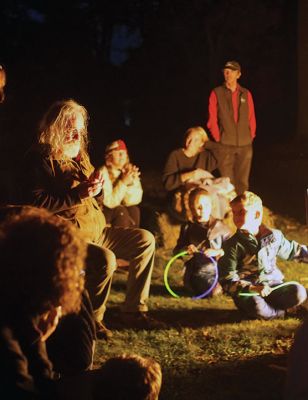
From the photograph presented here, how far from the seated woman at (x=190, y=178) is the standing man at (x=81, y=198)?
2.27 m

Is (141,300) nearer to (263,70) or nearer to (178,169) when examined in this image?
(178,169)

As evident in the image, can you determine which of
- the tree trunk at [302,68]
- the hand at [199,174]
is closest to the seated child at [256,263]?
the hand at [199,174]

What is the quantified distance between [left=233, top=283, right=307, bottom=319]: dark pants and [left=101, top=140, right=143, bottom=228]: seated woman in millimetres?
2076

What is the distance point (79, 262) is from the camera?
98.2 inches

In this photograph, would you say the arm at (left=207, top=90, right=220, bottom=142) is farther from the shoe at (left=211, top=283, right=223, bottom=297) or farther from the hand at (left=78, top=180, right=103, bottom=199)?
the hand at (left=78, top=180, right=103, bottom=199)

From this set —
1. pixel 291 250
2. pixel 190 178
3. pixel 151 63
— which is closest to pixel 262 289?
pixel 291 250

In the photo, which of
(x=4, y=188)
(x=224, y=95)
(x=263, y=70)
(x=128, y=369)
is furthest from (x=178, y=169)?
(x=263, y=70)

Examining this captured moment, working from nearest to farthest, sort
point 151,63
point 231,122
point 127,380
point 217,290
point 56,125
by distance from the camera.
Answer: point 127,380 < point 56,125 < point 217,290 < point 231,122 < point 151,63

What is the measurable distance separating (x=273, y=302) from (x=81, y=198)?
186 cm

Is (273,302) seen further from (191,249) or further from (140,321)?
(140,321)

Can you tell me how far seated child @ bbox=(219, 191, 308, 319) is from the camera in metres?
5.06

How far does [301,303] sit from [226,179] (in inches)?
101

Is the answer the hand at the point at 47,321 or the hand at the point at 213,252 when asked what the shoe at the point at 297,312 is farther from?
the hand at the point at 47,321

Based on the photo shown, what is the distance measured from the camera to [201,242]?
5.99m
